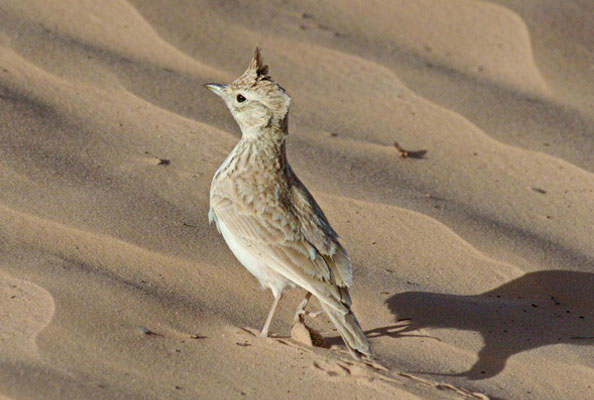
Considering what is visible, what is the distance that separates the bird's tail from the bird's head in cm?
95

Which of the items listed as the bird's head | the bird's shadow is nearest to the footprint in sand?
the bird's head

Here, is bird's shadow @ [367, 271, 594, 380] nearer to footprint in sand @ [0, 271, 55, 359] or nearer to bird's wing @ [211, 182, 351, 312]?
bird's wing @ [211, 182, 351, 312]

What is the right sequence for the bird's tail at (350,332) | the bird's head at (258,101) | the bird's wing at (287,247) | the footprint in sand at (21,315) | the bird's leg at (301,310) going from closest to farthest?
1. the footprint in sand at (21,315)
2. the bird's tail at (350,332)
3. the bird's wing at (287,247)
4. the bird's leg at (301,310)
5. the bird's head at (258,101)

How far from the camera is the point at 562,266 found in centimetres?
510

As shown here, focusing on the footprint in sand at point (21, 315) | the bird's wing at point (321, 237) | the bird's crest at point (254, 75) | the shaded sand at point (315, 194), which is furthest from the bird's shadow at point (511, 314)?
the footprint in sand at point (21, 315)

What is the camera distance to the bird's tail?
12.1 feet

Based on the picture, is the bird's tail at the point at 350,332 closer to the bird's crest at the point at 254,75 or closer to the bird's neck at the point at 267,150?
the bird's neck at the point at 267,150

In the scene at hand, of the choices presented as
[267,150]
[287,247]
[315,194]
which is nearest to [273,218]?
[287,247]

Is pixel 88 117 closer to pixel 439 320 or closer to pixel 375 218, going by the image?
pixel 375 218

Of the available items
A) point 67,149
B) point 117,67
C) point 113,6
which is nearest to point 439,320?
point 67,149

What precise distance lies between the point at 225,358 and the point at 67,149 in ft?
7.04

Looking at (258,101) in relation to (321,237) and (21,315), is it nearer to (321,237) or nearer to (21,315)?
(321,237)

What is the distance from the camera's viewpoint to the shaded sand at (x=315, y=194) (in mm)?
3785

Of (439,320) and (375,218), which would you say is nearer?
(439,320)
